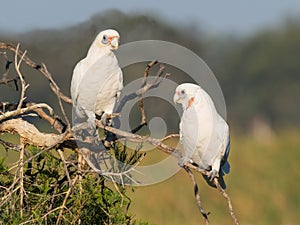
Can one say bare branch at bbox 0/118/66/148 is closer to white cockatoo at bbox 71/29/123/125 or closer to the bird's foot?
white cockatoo at bbox 71/29/123/125

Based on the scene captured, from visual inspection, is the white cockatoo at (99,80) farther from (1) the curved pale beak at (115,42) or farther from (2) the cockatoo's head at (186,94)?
(2) the cockatoo's head at (186,94)

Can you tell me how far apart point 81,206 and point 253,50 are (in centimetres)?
3612

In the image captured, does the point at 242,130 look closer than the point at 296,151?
No

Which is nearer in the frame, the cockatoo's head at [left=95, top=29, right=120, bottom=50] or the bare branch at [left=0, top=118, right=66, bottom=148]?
the bare branch at [left=0, top=118, right=66, bottom=148]

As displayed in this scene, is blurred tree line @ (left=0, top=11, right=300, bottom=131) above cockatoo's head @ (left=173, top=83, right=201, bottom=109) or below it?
below

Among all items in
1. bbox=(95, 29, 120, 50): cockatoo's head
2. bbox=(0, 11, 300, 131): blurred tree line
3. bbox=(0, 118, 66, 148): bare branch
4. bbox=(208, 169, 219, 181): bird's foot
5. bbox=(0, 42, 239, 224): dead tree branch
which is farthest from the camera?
bbox=(0, 11, 300, 131): blurred tree line

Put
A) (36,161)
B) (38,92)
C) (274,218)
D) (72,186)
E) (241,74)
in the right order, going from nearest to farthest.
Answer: (72,186) < (36,161) < (274,218) < (38,92) < (241,74)

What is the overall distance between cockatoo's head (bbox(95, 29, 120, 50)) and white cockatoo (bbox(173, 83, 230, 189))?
0.43m

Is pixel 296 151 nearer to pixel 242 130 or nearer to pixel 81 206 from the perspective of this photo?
pixel 81 206

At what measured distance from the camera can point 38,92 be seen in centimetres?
1570

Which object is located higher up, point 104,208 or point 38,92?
point 104,208

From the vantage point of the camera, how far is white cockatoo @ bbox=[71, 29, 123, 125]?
429cm

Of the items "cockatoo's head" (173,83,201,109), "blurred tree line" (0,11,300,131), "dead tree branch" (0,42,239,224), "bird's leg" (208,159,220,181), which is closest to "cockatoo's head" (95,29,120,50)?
"dead tree branch" (0,42,239,224)

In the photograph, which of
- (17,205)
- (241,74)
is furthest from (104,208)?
(241,74)
